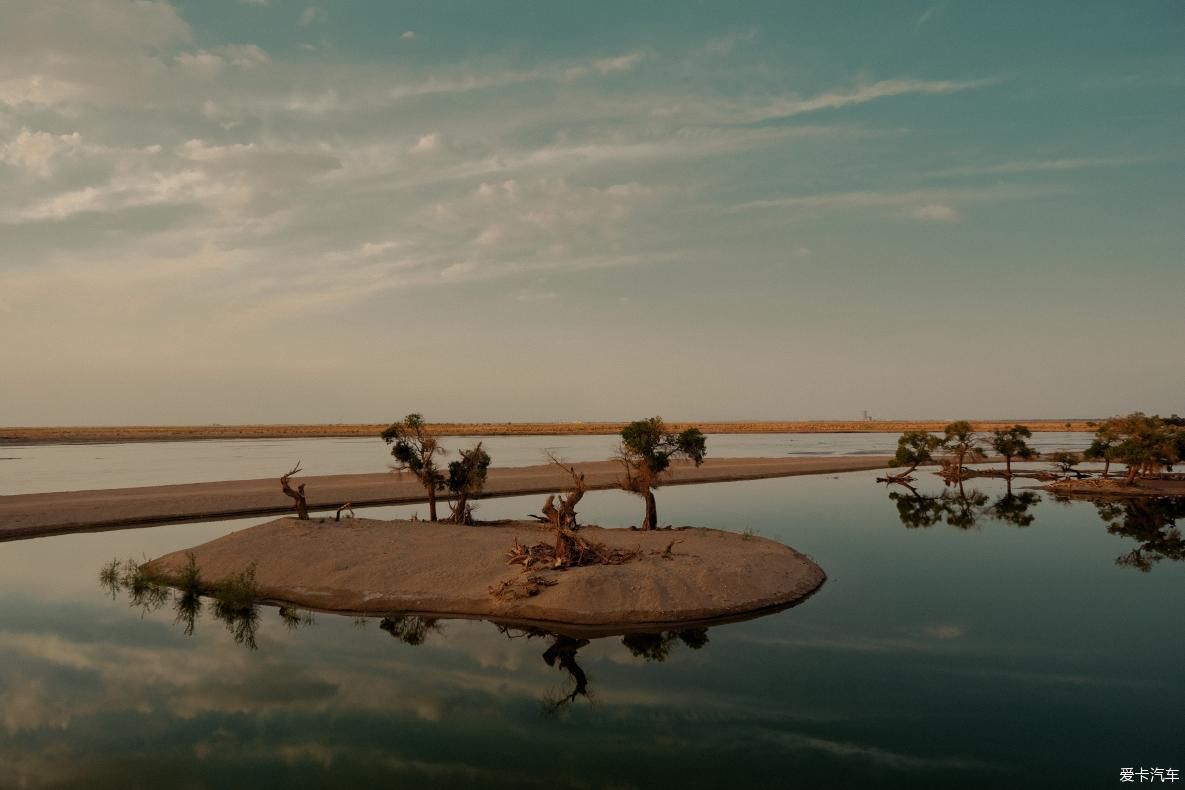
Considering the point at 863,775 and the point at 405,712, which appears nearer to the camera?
the point at 863,775

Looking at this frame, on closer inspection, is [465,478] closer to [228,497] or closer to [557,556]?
[557,556]

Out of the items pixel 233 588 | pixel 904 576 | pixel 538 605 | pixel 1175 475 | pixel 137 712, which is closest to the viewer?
pixel 137 712

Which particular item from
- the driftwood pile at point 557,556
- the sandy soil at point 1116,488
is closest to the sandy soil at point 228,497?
the driftwood pile at point 557,556

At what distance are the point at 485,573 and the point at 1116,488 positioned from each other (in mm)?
67766

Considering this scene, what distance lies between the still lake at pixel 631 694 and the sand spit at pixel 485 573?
4.81 ft

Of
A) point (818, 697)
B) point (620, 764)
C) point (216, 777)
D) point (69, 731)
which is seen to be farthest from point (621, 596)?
point (69, 731)

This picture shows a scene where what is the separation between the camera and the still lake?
1633 cm

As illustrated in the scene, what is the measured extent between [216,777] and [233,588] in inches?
664

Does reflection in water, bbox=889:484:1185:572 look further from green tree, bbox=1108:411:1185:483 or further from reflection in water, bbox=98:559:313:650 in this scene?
reflection in water, bbox=98:559:313:650

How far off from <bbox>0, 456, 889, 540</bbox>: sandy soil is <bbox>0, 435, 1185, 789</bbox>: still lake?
1724 cm

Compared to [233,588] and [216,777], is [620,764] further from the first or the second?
[233,588]

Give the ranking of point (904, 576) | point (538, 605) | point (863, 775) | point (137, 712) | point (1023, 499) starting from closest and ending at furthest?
point (863, 775) < point (137, 712) < point (538, 605) < point (904, 576) < point (1023, 499)

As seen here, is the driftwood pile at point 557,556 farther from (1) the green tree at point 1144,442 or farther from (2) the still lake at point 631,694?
(1) the green tree at point 1144,442

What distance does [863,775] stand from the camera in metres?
15.8
